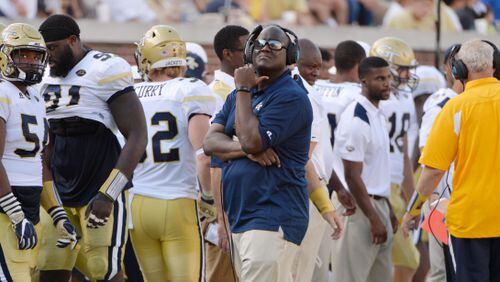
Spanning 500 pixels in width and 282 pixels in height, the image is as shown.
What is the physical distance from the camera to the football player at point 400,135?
10844 mm

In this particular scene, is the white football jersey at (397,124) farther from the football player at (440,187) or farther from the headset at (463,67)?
the headset at (463,67)

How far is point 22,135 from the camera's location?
24.6ft

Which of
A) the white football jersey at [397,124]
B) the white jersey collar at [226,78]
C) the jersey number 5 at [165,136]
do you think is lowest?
the white football jersey at [397,124]

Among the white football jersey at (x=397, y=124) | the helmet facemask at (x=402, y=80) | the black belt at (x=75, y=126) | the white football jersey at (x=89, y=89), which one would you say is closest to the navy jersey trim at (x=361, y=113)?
the white football jersey at (x=397, y=124)

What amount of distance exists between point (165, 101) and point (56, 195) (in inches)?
42.9

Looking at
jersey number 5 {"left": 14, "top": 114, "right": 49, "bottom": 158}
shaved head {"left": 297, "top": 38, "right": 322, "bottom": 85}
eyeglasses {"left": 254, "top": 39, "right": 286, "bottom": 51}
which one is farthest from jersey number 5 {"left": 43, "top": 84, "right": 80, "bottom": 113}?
shaved head {"left": 297, "top": 38, "right": 322, "bottom": 85}

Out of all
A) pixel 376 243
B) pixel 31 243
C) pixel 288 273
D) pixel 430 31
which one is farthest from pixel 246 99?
pixel 430 31

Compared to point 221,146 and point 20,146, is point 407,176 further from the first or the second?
point 20,146

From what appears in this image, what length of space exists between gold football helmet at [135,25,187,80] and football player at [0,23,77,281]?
4.42 ft

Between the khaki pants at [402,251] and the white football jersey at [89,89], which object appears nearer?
the white football jersey at [89,89]

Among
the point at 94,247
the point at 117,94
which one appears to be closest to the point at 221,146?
the point at 117,94

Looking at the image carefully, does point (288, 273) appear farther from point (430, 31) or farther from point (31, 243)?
point (430, 31)

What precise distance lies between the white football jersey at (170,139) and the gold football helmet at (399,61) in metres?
3.25

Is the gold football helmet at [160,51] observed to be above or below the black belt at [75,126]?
above
